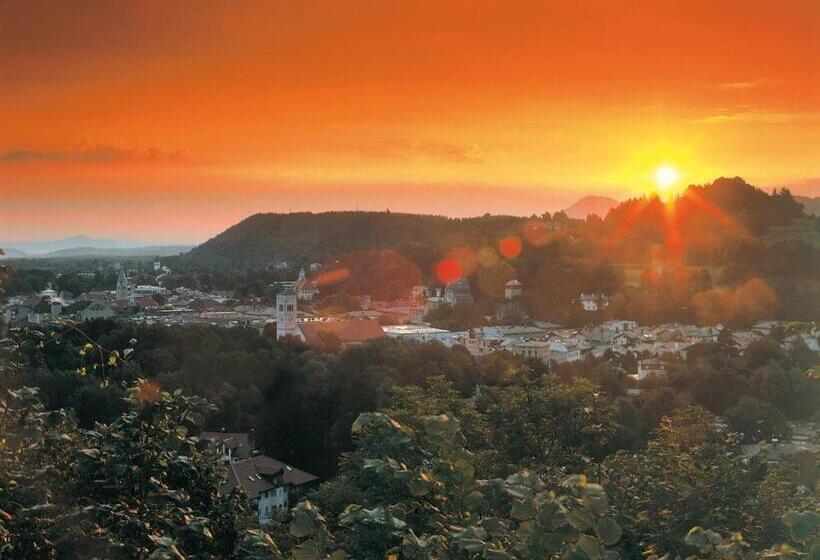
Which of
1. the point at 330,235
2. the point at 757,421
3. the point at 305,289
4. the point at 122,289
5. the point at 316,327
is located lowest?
the point at 757,421

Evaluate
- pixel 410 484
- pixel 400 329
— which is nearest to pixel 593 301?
pixel 400 329

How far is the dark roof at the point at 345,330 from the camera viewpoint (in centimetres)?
3144

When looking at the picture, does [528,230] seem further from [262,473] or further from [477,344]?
[262,473]

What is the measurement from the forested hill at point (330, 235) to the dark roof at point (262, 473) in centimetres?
4571

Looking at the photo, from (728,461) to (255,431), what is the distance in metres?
12.8

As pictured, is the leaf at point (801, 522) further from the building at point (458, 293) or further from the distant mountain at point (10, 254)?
the building at point (458, 293)

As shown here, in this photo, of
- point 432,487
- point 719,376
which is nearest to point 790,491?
point 432,487

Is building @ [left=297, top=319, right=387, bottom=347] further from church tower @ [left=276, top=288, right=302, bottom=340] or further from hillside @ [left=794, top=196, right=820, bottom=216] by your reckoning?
hillside @ [left=794, top=196, right=820, bottom=216]

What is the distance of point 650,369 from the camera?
85.7 ft

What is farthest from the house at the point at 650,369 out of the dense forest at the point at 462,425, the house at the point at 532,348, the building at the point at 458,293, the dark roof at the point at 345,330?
the building at the point at 458,293

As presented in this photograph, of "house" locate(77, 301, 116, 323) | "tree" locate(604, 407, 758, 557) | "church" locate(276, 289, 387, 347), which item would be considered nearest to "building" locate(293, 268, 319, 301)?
"church" locate(276, 289, 387, 347)

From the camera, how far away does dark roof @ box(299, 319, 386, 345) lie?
3144cm

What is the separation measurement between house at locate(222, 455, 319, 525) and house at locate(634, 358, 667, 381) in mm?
11954

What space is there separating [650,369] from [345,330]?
1151 centimetres
